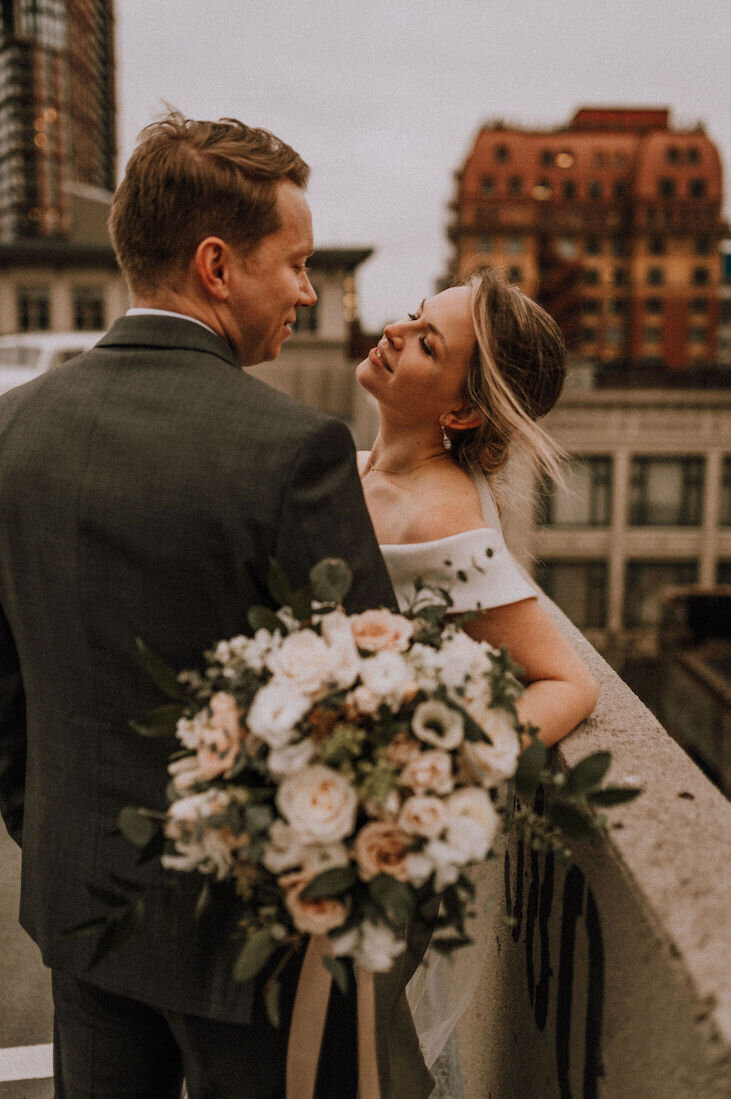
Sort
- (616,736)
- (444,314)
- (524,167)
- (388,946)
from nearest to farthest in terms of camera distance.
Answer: (388,946) < (616,736) < (444,314) < (524,167)

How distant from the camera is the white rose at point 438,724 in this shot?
1.21 m

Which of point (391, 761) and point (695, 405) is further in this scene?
point (695, 405)

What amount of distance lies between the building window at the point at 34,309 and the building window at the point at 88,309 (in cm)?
93

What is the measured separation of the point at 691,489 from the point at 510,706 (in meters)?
33.3

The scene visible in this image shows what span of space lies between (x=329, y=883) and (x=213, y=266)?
105cm

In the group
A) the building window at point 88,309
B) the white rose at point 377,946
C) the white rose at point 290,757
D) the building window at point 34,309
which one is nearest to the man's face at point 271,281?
the white rose at point 290,757

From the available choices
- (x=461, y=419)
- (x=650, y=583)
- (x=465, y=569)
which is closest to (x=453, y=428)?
(x=461, y=419)

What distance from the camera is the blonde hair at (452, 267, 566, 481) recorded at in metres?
2.15

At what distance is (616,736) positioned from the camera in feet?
6.14

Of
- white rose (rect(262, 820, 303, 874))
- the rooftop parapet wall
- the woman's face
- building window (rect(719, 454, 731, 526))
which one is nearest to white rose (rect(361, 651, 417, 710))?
white rose (rect(262, 820, 303, 874))

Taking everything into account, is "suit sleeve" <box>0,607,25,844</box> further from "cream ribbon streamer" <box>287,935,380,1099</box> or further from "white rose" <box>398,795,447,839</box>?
"white rose" <box>398,795,447,839</box>

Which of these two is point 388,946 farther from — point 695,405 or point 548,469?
point 695,405

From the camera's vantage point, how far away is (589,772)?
52.6 inches

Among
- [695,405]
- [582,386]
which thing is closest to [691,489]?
[695,405]
